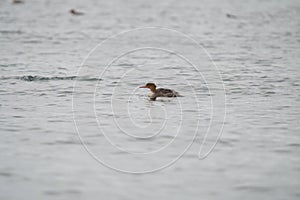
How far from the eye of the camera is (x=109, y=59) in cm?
2356

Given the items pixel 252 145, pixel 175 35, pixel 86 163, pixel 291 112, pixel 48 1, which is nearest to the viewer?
pixel 86 163

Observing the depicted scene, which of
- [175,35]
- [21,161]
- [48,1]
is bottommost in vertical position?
[21,161]

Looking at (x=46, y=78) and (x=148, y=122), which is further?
(x=46, y=78)

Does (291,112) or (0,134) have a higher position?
(291,112)

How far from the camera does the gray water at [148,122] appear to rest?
8.98 meters

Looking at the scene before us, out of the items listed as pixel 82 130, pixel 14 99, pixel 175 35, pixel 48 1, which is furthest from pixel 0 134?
pixel 48 1

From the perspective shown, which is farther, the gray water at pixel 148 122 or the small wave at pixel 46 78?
the small wave at pixel 46 78

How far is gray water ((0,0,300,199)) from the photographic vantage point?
8.98 metres

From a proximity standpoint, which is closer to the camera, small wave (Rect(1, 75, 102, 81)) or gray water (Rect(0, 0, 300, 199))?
gray water (Rect(0, 0, 300, 199))

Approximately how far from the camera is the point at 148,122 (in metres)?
12.6

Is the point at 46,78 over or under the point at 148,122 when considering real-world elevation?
over

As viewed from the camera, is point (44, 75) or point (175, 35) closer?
point (44, 75)

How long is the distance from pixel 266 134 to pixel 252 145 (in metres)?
0.91

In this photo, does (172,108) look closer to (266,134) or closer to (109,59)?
(266,134)
